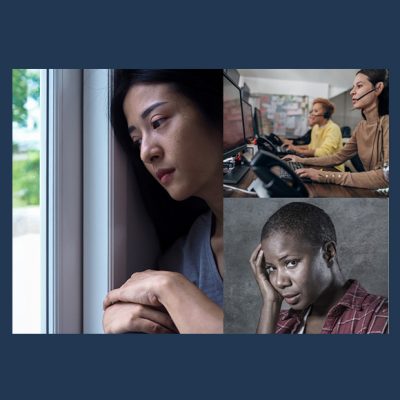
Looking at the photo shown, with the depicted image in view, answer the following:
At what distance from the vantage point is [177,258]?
11.5 feet

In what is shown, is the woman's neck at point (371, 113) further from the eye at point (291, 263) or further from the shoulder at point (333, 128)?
the eye at point (291, 263)

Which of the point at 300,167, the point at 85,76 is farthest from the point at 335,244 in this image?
the point at 85,76

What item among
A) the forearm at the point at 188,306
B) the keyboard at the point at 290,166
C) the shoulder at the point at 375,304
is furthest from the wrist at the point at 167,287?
the shoulder at the point at 375,304

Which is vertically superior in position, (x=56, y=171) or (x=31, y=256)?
(x=56, y=171)

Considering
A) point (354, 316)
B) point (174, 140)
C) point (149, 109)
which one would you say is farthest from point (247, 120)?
point (354, 316)

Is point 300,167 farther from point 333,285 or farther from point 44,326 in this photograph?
point 44,326

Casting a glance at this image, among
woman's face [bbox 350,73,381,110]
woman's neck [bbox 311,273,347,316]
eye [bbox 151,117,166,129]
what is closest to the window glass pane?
eye [bbox 151,117,166,129]

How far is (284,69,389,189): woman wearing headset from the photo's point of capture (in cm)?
344

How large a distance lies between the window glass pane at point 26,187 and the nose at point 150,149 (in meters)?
0.56

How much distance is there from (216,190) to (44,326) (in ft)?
3.93

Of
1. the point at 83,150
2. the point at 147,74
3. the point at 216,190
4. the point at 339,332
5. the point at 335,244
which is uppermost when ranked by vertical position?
the point at 147,74

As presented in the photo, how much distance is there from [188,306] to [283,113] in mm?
1133

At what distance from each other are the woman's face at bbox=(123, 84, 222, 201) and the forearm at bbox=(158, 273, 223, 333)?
0.48m

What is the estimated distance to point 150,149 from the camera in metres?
3.42
